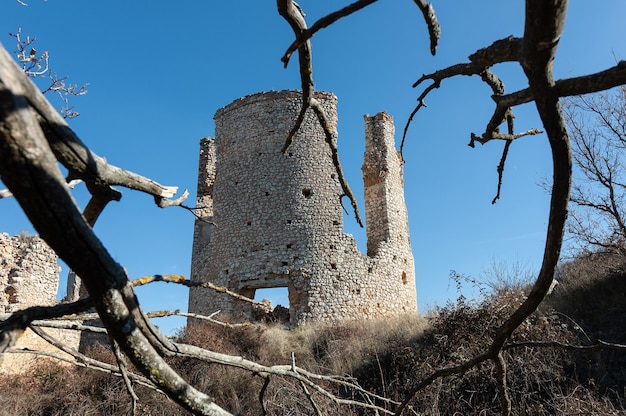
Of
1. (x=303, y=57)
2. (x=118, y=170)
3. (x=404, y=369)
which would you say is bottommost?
(x=404, y=369)

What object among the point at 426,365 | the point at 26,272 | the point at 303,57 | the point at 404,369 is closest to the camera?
the point at 303,57

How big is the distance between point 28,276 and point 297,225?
6.72 metres

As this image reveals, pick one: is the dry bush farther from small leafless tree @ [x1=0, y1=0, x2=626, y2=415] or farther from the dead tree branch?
small leafless tree @ [x1=0, y1=0, x2=626, y2=415]

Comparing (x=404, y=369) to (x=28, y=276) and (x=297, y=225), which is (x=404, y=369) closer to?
(x=297, y=225)

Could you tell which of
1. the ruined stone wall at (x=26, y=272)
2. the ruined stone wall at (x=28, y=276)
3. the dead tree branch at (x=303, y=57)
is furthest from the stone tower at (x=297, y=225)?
the dead tree branch at (x=303, y=57)

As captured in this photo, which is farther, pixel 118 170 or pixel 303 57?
pixel 303 57

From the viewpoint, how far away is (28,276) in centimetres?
1153

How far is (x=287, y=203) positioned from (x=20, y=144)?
38.5 ft

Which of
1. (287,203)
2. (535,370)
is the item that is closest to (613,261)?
(535,370)

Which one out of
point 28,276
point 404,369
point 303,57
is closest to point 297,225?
point 404,369

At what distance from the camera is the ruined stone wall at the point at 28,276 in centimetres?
1120

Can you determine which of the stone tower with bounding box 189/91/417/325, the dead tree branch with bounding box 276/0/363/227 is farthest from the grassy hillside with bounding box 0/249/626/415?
the dead tree branch with bounding box 276/0/363/227

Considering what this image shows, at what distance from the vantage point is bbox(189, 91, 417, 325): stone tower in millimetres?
12141

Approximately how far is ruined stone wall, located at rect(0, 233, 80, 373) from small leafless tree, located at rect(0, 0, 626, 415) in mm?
10944
